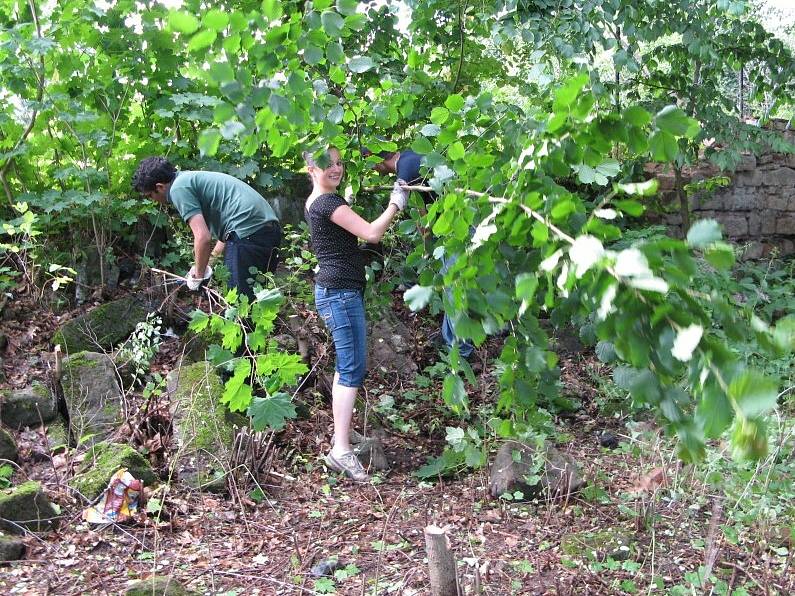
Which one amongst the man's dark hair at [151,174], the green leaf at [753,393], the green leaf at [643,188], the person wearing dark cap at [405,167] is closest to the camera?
the green leaf at [753,393]

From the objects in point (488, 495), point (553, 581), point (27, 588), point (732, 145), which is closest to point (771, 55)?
point (732, 145)

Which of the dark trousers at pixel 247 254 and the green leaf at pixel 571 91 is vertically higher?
the green leaf at pixel 571 91

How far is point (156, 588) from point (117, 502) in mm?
880

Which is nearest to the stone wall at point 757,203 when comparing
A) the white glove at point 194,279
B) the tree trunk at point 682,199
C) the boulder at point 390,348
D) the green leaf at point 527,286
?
the tree trunk at point 682,199

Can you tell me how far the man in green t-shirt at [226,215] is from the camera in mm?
3998

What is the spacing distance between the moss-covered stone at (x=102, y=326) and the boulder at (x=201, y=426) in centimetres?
76

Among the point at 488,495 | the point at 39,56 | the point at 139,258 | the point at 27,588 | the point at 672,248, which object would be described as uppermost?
the point at 39,56

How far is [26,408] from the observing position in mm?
3908

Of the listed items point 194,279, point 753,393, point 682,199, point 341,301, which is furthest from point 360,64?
point 682,199

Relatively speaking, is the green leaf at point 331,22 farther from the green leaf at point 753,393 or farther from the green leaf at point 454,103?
the green leaf at point 753,393

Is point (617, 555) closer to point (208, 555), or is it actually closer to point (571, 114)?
point (208, 555)

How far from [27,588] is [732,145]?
17.3ft

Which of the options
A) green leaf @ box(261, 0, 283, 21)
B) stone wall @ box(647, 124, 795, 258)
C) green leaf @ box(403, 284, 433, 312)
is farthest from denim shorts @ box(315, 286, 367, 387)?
stone wall @ box(647, 124, 795, 258)

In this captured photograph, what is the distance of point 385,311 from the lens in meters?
5.39
